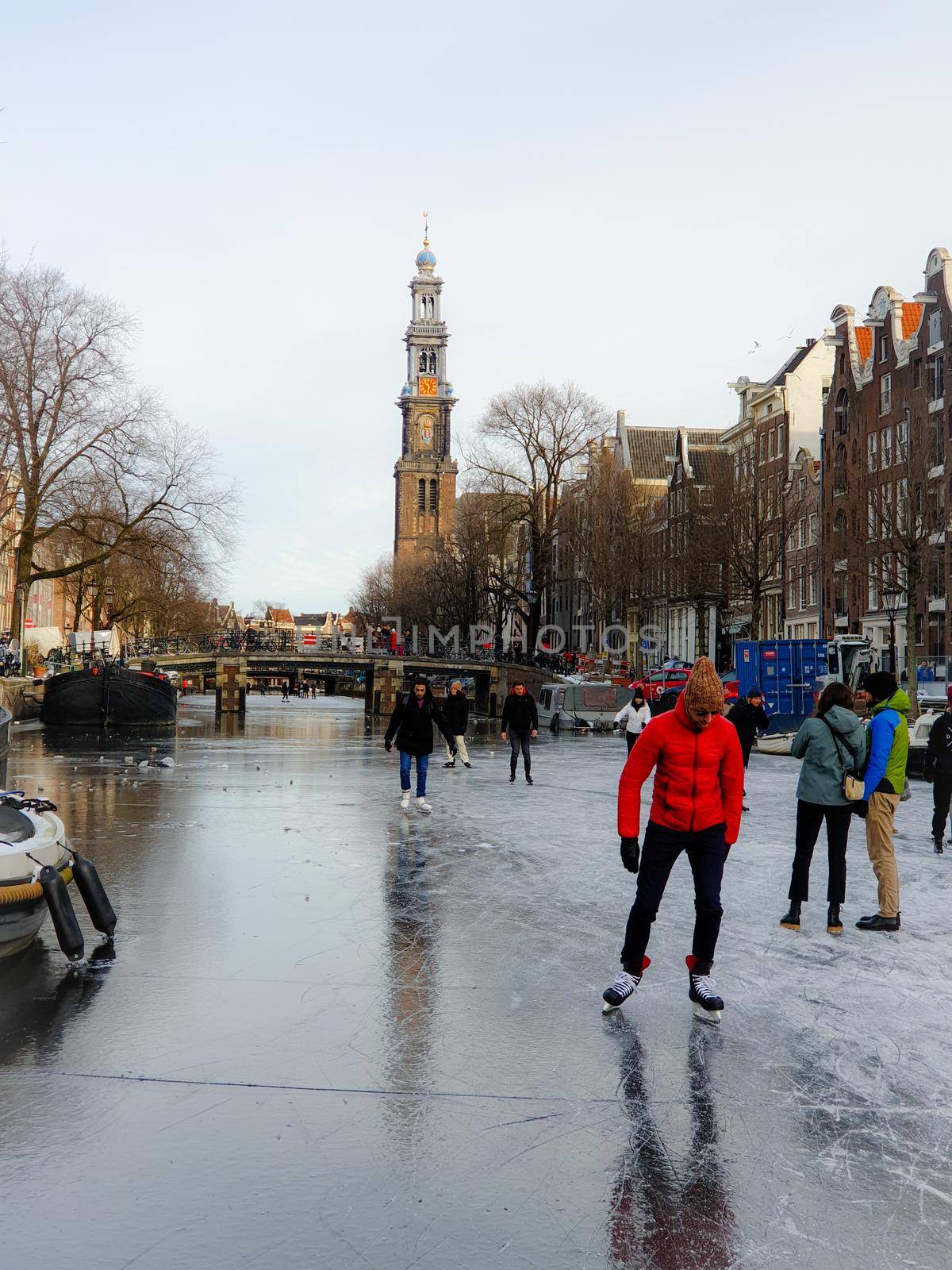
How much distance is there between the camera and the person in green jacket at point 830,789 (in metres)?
9.10

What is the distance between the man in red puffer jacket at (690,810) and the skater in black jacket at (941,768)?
6766 mm

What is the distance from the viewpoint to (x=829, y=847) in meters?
9.17

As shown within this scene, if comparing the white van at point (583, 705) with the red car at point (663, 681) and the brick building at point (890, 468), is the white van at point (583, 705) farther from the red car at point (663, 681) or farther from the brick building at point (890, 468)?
the brick building at point (890, 468)

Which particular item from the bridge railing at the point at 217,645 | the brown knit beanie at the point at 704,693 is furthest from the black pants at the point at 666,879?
the bridge railing at the point at 217,645

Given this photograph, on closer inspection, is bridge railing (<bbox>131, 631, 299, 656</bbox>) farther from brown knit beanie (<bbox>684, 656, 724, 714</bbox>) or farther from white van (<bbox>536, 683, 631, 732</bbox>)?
brown knit beanie (<bbox>684, 656, 724, 714</bbox>)

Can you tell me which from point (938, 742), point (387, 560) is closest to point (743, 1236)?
point (938, 742)

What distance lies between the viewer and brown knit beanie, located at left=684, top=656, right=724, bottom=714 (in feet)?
21.8

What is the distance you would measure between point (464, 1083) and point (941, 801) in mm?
9046

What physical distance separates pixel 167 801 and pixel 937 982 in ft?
39.7

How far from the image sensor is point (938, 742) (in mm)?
12914

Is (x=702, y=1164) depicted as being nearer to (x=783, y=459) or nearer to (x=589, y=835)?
(x=589, y=835)

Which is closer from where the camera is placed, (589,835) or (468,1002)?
(468,1002)

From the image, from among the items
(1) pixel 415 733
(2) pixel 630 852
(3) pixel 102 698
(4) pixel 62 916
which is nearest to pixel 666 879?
(2) pixel 630 852

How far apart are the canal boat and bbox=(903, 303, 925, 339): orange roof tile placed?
104 ft
